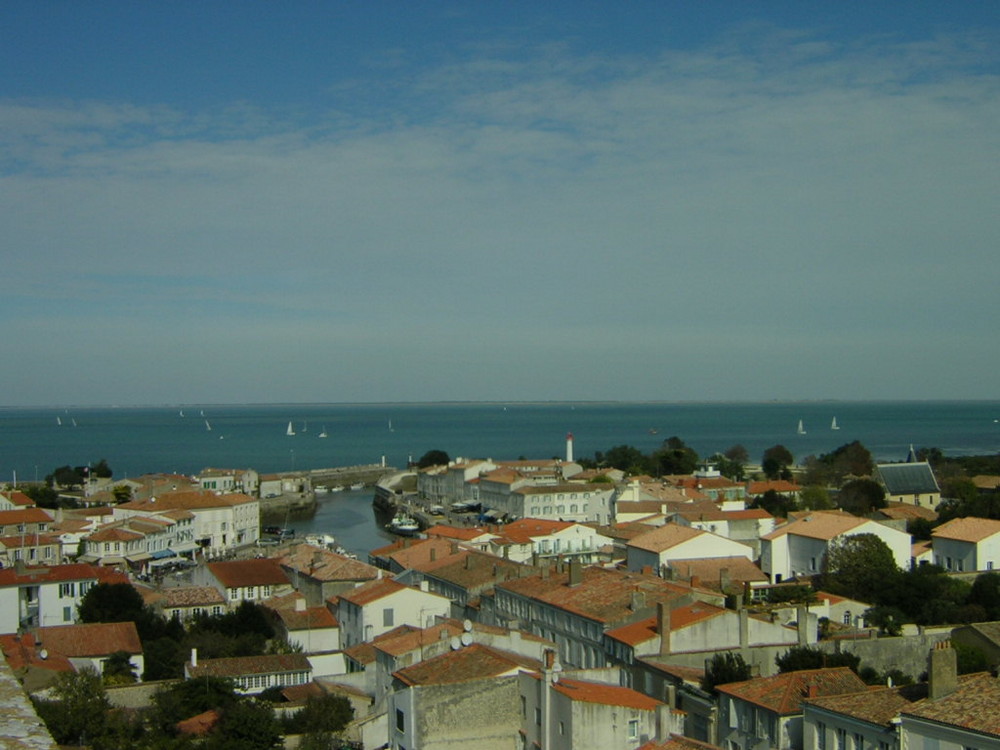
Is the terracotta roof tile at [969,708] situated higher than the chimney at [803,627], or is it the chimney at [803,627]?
the terracotta roof tile at [969,708]

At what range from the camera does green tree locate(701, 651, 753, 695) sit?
20781 mm

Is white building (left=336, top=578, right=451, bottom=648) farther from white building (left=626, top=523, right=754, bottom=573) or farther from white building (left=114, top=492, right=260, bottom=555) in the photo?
white building (left=114, top=492, right=260, bottom=555)

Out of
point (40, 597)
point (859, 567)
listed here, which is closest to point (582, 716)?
point (859, 567)

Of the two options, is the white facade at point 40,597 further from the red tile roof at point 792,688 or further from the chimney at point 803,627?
the red tile roof at point 792,688

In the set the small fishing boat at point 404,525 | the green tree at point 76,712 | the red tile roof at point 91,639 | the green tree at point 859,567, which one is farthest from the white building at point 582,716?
the small fishing boat at point 404,525

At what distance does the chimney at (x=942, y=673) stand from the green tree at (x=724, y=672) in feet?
15.5

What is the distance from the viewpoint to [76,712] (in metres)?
19.7

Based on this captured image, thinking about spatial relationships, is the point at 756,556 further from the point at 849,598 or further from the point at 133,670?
the point at 133,670

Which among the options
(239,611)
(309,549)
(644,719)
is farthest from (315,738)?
(309,549)

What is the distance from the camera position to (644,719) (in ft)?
61.2

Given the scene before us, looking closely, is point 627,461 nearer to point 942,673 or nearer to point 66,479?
point 66,479

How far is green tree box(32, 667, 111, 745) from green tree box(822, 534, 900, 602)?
2298cm

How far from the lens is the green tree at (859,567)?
34.5 metres

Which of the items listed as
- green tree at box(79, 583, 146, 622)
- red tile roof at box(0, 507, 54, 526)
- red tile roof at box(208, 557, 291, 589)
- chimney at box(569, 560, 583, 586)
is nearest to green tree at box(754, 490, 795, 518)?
red tile roof at box(208, 557, 291, 589)
